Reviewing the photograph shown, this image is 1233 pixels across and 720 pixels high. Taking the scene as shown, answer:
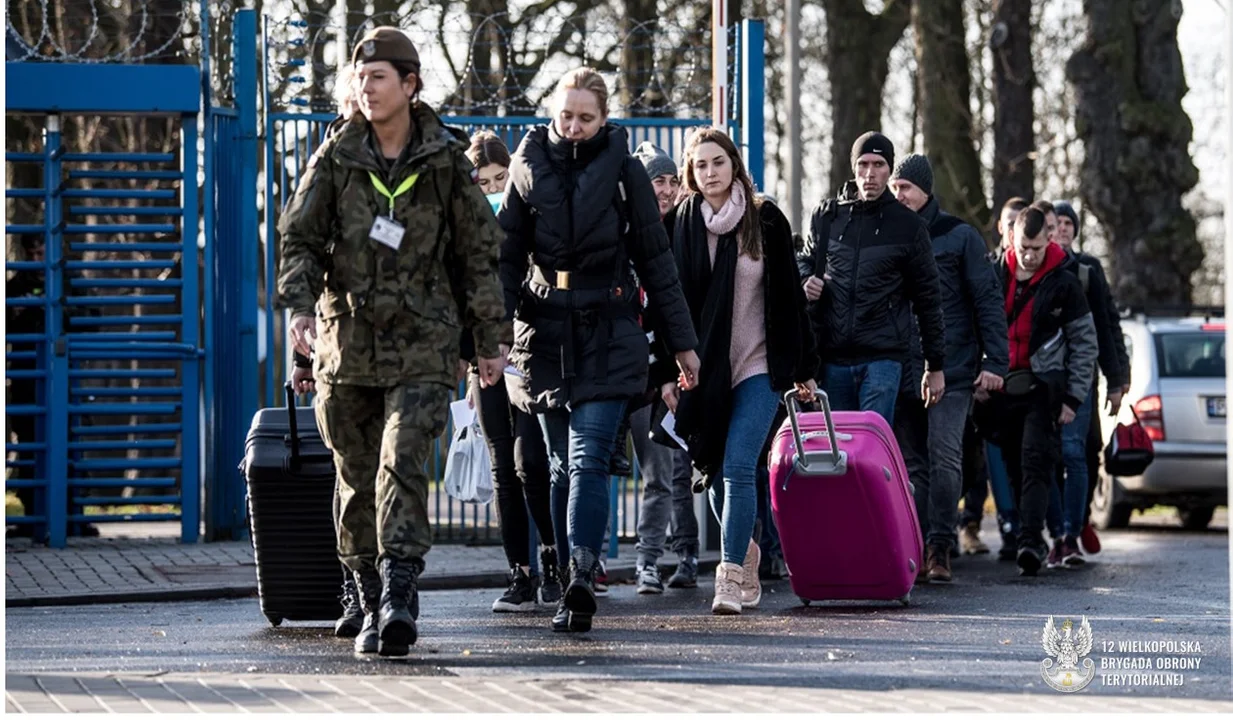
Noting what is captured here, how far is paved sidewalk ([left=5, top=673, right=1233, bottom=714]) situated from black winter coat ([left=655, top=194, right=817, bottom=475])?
8.52 ft

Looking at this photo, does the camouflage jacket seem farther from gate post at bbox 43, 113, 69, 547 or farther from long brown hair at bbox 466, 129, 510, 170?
gate post at bbox 43, 113, 69, 547

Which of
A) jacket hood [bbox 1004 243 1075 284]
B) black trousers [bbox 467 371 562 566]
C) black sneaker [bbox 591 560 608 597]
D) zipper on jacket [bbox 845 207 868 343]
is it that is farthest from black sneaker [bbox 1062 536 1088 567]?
black trousers [bbox 467 371 562 566]

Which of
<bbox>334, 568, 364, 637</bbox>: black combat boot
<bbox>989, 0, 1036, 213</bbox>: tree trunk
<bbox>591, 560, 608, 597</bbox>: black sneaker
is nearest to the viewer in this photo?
<bbox>334, 568, 364, 637</bbox>: black combat boot

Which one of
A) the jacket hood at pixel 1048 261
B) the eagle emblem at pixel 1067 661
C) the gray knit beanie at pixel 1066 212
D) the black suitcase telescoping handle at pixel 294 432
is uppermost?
the gray knit beanie at pixel 1066 212

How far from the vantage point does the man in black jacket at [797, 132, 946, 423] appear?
32.2 ft

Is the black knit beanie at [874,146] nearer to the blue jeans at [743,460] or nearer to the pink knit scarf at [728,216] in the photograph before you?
the pink knit scarf at [728,216]

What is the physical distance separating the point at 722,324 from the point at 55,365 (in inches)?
214

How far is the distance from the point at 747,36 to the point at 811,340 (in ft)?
14.3

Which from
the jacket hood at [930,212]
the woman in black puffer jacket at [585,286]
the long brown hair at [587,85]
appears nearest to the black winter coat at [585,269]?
the woman in black puffer jacket at [585,286]

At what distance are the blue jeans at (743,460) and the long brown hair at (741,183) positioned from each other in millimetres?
525

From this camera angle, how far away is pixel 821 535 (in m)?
8.77

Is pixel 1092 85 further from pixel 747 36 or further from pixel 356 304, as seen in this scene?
pixel 356 304

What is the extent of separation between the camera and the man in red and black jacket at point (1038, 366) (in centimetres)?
1132

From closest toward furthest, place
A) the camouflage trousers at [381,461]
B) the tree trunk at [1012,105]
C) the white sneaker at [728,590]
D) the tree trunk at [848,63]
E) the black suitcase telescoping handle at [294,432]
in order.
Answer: the camouflage trousers at [381,461], the black suitcase telescoping handle at [294,432], the white sneaker at [728,590], the tree trunk at [1012,105], the tree trunk at [848,63]
